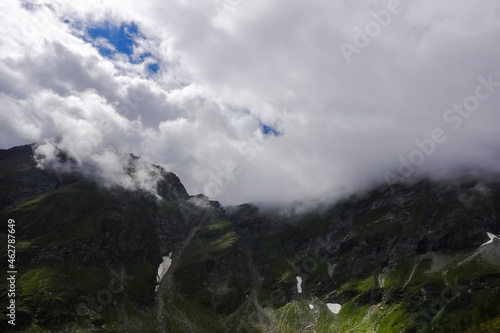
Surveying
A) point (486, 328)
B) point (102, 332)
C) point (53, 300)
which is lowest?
point (486, 328)

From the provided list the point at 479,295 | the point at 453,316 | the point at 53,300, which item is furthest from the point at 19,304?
the point at 479,295

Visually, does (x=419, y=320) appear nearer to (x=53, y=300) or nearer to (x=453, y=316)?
(x=453, y=316)

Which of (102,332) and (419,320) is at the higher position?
(102,332)

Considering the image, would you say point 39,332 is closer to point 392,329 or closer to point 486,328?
point 392,329

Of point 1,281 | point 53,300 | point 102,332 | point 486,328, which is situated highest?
point 1,281

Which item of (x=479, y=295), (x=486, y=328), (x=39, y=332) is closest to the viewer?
(x=486, y=328)

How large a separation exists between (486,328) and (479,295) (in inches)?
1291

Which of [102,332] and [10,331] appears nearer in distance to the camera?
[10,331]

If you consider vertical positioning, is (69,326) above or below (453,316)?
above

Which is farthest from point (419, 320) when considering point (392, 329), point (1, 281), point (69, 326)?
point (1, 281)

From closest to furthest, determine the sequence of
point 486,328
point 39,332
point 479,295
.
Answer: point 486,328 < point 39,332 < point 479,295

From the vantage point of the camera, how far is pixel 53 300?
199 meters

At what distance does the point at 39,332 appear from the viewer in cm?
17925

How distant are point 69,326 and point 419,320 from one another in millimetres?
192105
